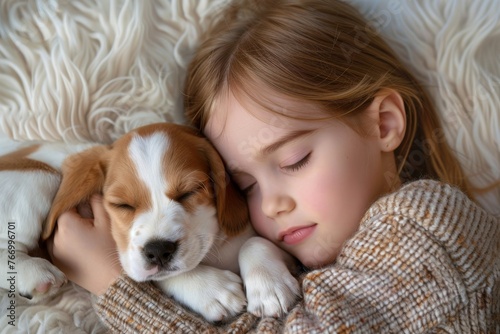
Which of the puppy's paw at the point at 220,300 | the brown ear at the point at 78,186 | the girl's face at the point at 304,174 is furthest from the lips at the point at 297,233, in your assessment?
the brown ear at the point at 78,186

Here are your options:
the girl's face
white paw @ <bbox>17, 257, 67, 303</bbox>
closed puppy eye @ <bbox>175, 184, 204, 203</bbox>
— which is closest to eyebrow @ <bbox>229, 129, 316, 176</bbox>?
the girl's face

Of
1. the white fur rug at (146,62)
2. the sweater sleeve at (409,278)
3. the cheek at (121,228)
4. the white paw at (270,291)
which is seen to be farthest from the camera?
the white fur rug at (146,62)

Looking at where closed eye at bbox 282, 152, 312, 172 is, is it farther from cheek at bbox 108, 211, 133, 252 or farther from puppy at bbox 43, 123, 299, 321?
cheek at bbox 108, 211, 133, 252

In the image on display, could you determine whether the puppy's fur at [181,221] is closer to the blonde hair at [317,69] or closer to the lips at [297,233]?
the lips at [297,233]

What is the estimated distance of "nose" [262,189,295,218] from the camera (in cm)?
180

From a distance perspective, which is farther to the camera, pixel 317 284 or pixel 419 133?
pixel 419 133

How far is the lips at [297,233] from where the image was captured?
6.01 feet

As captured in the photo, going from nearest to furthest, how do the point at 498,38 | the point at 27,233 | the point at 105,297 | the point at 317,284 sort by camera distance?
the point at 317,284
the point at 105,297
the point at 27,233
the point at 498,38

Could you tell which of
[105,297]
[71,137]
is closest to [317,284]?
[105,297]

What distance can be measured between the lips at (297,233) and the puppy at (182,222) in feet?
0.18

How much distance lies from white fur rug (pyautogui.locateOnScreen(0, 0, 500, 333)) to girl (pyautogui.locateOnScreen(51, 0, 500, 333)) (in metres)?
0.10

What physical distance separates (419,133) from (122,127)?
44.1 inches

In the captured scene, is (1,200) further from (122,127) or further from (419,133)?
(419,133)

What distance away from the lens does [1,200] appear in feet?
6.14
